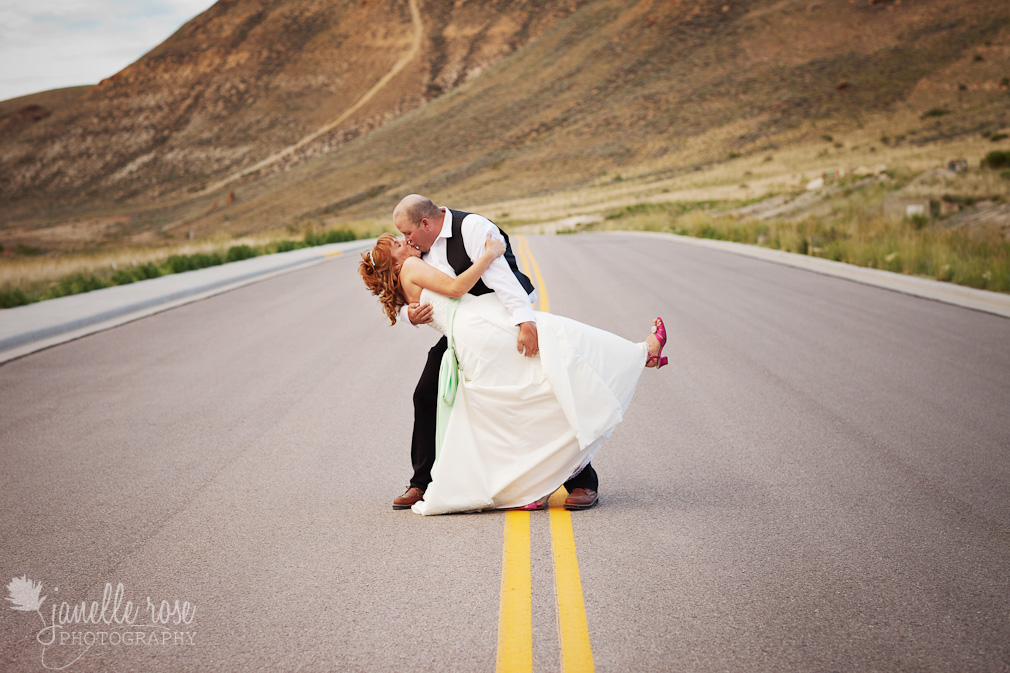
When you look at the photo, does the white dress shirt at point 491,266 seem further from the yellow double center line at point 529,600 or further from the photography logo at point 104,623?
the photography logo at point 104,623

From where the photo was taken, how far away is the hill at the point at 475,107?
248 feet

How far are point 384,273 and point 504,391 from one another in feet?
3.01

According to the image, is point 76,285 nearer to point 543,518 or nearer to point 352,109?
point 543,518

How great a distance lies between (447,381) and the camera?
466 cm

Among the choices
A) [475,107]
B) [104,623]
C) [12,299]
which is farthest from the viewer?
[475,107]

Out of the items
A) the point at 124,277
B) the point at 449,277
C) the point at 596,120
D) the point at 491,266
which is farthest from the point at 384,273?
the point at 596,120

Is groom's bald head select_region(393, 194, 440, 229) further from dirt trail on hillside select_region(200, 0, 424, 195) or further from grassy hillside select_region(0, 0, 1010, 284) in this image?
dirt trail on hillside select_region(200, 0, 424, 195)

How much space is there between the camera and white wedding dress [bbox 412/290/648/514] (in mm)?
4527

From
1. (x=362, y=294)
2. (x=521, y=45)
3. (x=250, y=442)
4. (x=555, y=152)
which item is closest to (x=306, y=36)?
(x=521, y=45)

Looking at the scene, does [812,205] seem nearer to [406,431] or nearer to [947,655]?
[406,431]

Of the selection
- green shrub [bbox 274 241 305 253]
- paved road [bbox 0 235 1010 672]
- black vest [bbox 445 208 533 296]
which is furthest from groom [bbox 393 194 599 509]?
green shrub [bbox 274 241 305 253]

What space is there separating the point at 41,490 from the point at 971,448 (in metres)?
6.27

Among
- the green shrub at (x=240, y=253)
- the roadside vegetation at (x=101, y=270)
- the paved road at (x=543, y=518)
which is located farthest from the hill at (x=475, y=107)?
the paved road at (x=543, y=518)

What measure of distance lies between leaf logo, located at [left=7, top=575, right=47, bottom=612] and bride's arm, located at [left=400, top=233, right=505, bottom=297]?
2.30 metres
